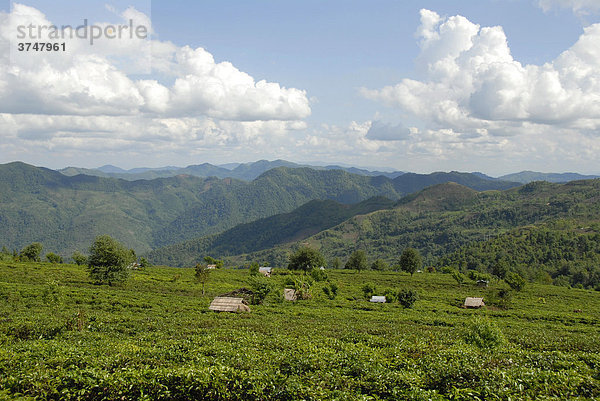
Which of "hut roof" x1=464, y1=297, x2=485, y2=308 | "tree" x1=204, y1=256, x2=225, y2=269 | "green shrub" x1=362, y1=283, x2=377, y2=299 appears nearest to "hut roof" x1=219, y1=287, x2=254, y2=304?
"green shrub" x1=362, y1=283, x2=377, y2=299

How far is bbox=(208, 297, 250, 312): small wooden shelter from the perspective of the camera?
141 feet

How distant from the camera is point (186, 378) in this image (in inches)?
484

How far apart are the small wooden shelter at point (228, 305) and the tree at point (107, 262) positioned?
3070 cm

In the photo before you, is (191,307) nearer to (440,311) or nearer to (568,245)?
(440,311)

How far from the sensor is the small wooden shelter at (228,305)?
42.8m

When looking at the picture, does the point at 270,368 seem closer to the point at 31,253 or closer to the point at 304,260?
the point at 304,260

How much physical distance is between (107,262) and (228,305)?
34.4 m

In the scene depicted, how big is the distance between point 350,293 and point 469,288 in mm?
37652

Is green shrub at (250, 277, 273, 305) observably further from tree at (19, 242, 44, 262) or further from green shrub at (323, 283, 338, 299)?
tree at (19, 242, 44, 262)

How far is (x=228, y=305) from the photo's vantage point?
4359cm

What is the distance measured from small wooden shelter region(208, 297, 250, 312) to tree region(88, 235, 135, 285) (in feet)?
101

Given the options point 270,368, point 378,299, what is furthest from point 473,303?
point 270,368

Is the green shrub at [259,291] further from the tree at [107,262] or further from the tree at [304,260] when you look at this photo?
the tree at [304,260]

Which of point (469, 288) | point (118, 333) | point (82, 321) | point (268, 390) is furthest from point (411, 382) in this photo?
point (469, 288)
